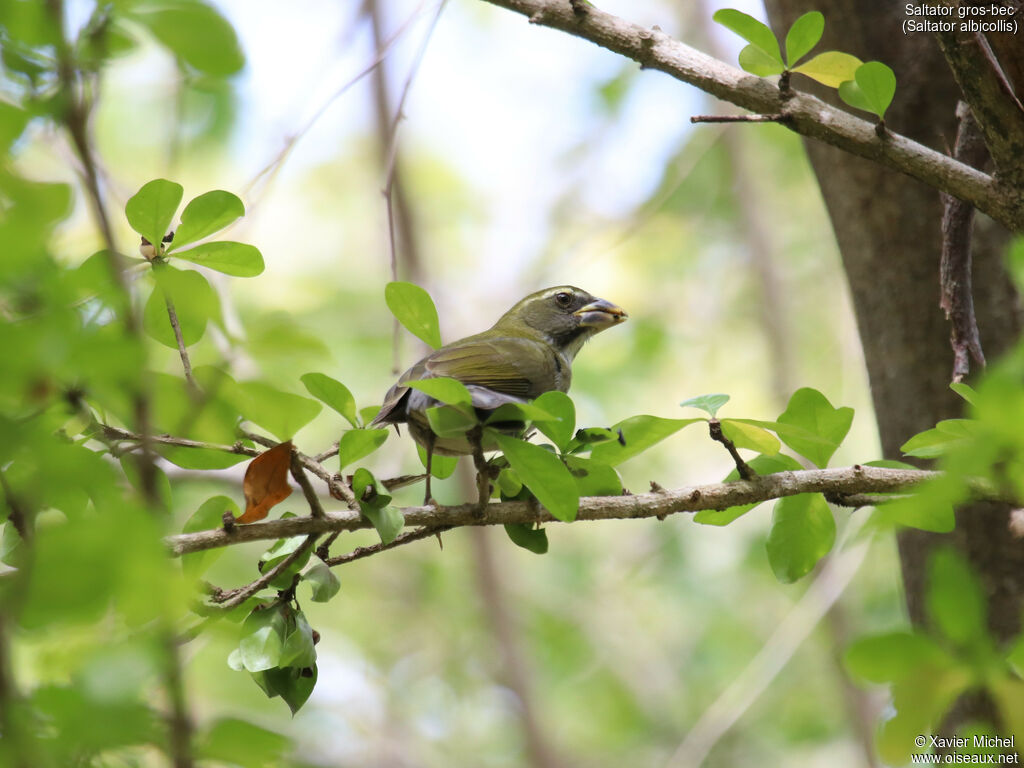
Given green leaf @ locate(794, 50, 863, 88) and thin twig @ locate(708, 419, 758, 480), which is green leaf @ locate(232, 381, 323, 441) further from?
green leaf @ locate(794, 50, 863, 88)

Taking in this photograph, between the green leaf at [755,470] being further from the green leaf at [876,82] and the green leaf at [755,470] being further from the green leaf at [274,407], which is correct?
the green leaf at [274,407]

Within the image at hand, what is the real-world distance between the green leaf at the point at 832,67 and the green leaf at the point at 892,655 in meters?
1.47

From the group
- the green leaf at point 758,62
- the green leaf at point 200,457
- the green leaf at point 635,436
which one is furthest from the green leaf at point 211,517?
the green leaf at point 758,62

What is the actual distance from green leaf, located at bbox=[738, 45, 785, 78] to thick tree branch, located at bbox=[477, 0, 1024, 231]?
94mm

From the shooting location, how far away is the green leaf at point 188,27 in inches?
50.8

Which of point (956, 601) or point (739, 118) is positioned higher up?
point (739, 118)

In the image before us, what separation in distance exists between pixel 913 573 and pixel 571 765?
654 cm

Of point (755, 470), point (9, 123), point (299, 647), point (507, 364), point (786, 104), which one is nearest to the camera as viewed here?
point (9, 123)

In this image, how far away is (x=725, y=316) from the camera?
874 centimetres

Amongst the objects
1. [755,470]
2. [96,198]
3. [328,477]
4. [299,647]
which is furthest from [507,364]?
[96,198]

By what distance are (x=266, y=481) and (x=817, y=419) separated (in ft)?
3.86

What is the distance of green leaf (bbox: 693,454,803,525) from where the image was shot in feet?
6.61

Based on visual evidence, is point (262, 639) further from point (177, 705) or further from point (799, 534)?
point (799, 534)

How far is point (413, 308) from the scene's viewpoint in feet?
6.36
